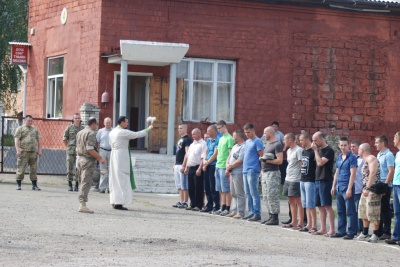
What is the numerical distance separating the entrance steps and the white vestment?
5559mm

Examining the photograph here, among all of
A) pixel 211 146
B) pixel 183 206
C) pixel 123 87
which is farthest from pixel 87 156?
pixel 123 87

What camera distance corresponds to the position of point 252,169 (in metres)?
18.4

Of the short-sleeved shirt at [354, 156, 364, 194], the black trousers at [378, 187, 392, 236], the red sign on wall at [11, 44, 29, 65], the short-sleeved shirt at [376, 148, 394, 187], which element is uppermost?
the red sign on wall at [11, 44, 29, 65]

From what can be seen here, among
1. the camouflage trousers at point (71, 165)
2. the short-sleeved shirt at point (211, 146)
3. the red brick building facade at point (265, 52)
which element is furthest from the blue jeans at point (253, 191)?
the red brick building facade at point (265, 52)

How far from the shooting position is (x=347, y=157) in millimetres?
16031

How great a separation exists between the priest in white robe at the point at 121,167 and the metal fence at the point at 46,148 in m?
8.16

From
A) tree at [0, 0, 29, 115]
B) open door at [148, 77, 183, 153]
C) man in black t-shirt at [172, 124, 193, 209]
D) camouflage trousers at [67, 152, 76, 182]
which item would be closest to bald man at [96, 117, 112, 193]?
camouflage trousers at [67, 152, 76, 182]

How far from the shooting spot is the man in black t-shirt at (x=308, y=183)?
1634 cm

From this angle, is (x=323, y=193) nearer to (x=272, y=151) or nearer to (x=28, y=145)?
(x=272, y=151)

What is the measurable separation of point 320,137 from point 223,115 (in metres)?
12.5

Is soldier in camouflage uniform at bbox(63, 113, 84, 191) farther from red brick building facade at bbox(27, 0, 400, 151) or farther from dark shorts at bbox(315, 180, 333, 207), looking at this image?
dark shorts at bbox(315, 180, 333, 207)

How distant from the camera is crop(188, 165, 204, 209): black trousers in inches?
809

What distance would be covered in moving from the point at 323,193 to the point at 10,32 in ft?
99.6

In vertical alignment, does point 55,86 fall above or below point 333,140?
above
